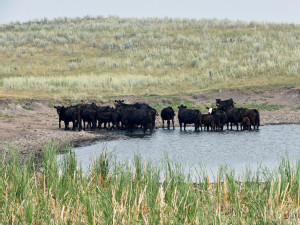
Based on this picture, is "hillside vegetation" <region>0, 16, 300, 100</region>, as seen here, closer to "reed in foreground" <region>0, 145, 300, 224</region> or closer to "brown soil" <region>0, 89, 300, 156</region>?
"brown soil" <region>0, 89, 300, 156</region>

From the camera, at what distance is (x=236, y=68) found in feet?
152

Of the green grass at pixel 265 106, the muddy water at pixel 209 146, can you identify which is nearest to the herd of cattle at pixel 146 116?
the muddy water at pixel 209 146

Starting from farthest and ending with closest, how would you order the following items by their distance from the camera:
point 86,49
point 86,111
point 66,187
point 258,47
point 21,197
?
point 86,49 → point 258,47 → point 86,111 → point 66,187 → point 21,197

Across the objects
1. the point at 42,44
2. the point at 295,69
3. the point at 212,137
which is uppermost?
the point at 42,44

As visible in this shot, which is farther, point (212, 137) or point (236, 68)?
point (236, 68)

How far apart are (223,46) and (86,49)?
18335 millimetres

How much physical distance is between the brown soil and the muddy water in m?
1.58

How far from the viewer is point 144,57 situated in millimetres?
59250

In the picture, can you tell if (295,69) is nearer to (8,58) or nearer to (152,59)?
(152,59)

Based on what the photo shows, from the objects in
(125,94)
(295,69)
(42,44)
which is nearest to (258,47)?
(295,69)

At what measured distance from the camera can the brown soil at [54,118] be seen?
19.5 m

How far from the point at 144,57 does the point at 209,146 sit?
135 ft

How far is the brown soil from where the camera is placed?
769 inches

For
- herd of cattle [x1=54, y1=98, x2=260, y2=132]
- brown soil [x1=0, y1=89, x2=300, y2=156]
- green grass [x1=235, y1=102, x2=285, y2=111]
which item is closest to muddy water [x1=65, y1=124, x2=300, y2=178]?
herd of cattle [x1=54, y1=98, x2=260, y2=132]
